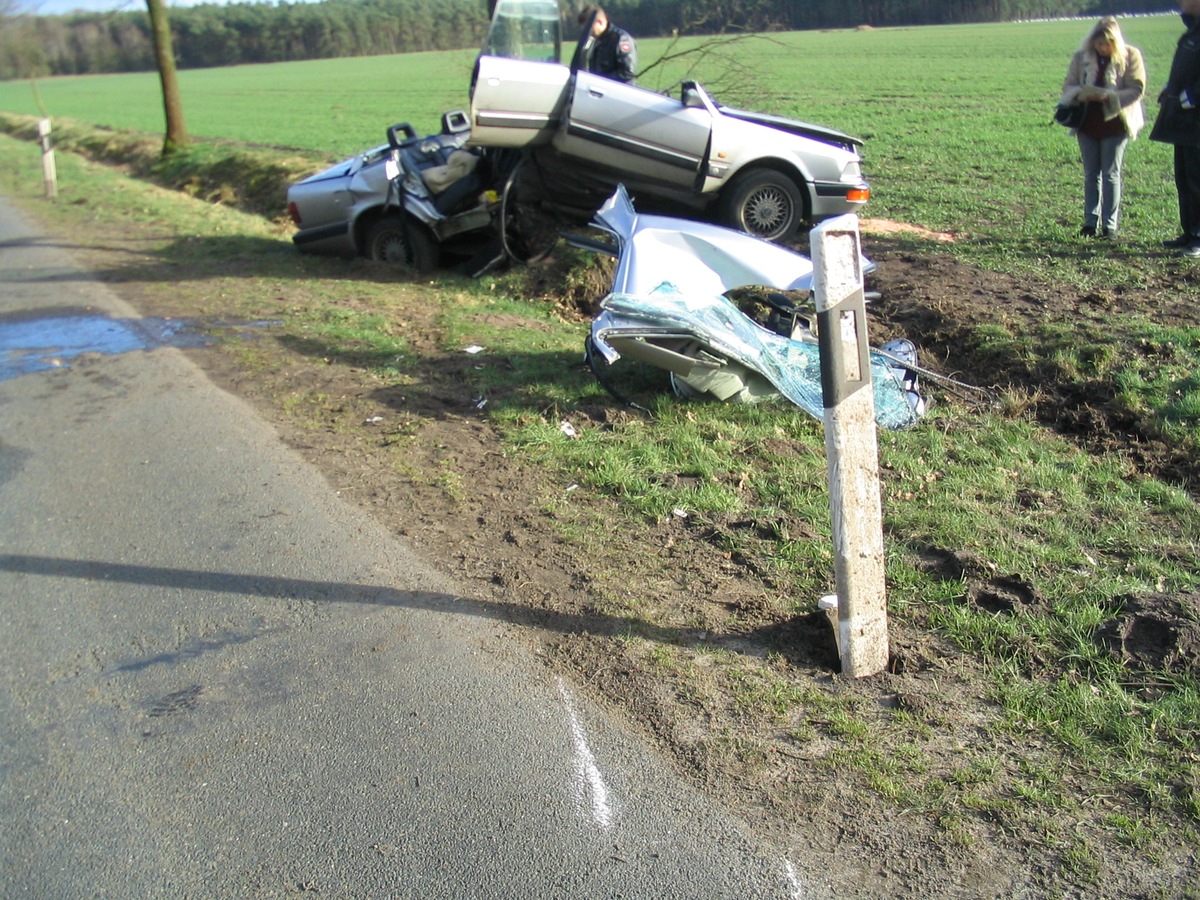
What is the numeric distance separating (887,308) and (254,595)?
18.1ft

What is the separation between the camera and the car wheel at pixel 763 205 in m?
10.1

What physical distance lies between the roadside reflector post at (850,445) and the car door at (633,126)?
6.65 meters

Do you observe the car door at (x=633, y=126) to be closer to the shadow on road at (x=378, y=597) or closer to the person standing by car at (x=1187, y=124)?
the person standing by car at (x=1187, y=124)

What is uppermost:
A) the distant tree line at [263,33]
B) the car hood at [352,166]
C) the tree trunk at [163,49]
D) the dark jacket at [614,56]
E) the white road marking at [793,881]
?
the distant tree line at [263,33]


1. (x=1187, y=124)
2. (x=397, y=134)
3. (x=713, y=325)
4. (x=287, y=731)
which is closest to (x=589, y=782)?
(x=287, y=731)

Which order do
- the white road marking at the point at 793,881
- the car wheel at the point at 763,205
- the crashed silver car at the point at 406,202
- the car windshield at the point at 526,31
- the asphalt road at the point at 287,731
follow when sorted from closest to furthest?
the white road marking at the point at 793,881, the asphalt road at the point at 287,731, the car wheel at the point at 763,205, the crashed silver car at the point at 406,202, the car windshield at the point at 526,31

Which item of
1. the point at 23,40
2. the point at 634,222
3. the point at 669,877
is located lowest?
the point at 669,877

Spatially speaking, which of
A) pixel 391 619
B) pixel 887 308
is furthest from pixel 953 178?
pixel 391 619

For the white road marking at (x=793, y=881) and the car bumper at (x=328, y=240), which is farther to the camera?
the car bumper at (x=328, y=240)

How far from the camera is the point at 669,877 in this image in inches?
110

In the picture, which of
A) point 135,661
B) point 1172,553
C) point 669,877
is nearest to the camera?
point 669,877

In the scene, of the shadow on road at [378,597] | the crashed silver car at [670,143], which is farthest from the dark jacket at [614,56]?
the shadow on road at [378,597]

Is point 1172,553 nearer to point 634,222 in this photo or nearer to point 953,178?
point 634,222

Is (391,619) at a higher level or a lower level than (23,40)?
lower
